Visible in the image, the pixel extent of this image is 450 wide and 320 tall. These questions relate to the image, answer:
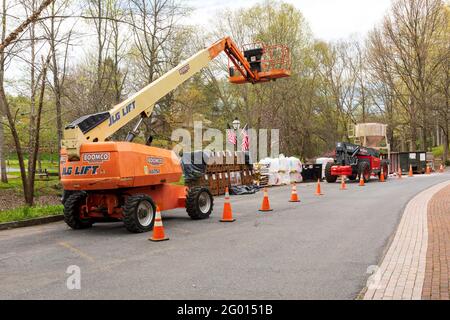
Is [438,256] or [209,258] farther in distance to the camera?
[209,258]

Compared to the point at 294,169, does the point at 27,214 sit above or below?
below

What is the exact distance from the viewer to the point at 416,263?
22.6 ft

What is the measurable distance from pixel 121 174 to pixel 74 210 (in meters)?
1.98

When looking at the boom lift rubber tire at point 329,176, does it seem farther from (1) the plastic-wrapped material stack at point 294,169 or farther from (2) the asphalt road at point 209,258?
(2) the asphalt road at point 209,258

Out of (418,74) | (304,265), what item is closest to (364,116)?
(418,74)

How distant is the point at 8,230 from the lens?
1159 centimetres

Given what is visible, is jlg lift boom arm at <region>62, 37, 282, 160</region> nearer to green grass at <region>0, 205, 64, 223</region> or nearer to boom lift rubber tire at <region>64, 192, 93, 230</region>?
boom lift rubber tire at <region>64, 192, 93, 230</region>

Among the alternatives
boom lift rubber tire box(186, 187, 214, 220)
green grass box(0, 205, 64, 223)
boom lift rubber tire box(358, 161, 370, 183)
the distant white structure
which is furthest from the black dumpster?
green grass box(0, 205, 64, 223)

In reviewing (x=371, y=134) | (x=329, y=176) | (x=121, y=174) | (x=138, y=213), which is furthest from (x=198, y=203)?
(x=371, y=134)

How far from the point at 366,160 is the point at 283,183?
514cm

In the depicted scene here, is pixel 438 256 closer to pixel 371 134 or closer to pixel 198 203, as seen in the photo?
pixel 198 203

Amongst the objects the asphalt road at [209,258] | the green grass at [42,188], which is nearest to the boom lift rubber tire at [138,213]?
the asphalt road at [209,258]

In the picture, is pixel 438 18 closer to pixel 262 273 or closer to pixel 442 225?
pixel 442 225

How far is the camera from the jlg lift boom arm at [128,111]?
10.2 m
